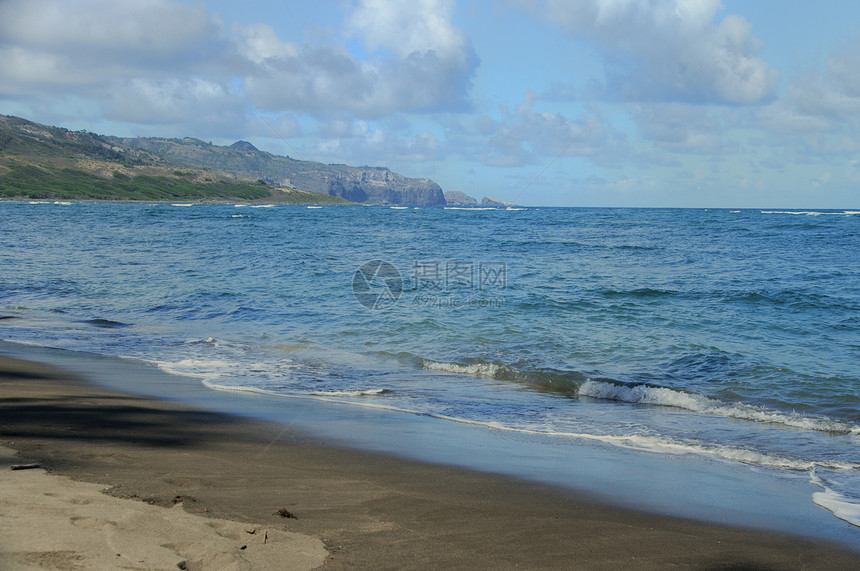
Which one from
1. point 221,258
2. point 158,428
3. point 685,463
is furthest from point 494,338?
point 221,258

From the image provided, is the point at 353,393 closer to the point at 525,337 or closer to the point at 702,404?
the point at 702,404

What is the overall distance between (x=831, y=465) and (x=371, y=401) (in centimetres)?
595

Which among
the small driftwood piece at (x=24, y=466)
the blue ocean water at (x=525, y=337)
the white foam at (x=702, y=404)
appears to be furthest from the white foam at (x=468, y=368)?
the small driftwood piece at (x=24, y=466)

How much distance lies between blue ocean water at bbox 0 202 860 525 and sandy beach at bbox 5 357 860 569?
2.16 metres

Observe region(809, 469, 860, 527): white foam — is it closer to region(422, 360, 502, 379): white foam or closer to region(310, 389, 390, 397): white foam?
region(310, 389, 390, 397): white foam

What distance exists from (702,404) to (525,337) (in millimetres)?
5466

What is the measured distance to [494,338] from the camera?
47.7ft

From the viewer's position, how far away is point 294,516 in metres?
4.35

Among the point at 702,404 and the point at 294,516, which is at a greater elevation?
the point at 294,516

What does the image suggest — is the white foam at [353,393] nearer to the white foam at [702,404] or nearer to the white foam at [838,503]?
the white foam at [702,404]

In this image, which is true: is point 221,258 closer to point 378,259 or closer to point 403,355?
point 378,259

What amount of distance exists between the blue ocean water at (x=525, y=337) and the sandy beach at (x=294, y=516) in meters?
2.16

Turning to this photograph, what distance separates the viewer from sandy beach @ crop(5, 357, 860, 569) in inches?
140

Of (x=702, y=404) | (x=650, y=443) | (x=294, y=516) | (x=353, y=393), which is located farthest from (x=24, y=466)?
(x=702, y=404)
